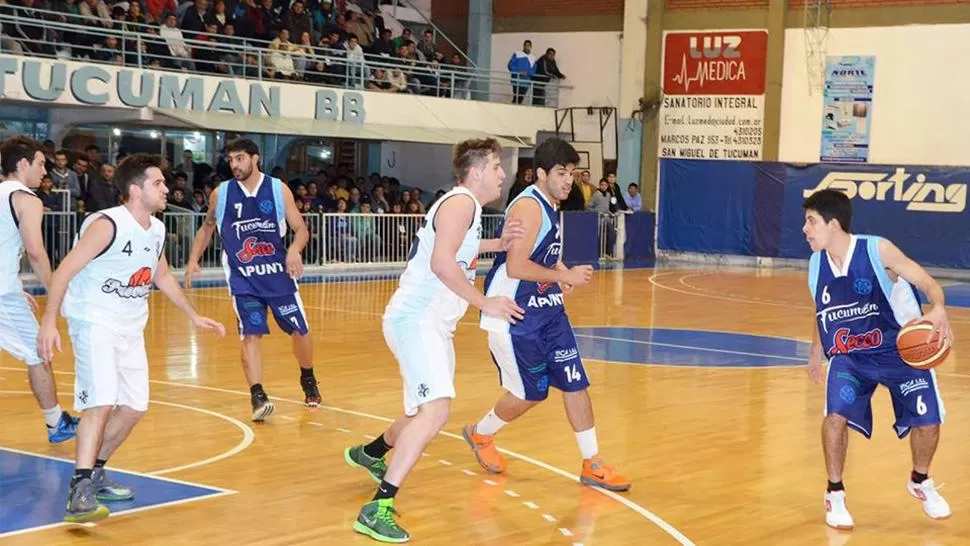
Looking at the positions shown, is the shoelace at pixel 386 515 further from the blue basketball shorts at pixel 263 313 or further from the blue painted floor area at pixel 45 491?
the blue basketball shorts at pixel 263 313

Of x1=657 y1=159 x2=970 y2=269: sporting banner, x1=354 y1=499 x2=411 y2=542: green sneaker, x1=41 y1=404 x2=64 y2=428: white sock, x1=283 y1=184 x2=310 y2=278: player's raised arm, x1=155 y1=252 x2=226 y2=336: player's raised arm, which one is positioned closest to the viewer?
Answer: x1=354 y1=499 x2=411 y2=542: green sneaker

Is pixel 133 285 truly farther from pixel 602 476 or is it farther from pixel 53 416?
pixel 602 476

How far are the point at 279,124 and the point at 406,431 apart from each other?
1709 centimetres

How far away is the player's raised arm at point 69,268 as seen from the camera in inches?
257

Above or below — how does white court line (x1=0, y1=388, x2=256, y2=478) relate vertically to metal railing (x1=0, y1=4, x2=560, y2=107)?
below

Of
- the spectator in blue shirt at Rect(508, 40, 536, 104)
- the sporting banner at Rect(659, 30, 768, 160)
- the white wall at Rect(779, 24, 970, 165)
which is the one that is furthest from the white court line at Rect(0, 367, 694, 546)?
the spectator in blue shirt at Rect(508, 40, 536, 104)

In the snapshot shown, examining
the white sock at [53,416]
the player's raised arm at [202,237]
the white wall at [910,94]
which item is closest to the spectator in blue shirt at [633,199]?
the white wall at [910,94]

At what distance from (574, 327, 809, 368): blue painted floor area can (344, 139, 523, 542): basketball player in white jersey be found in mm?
6843

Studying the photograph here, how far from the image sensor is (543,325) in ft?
25.2

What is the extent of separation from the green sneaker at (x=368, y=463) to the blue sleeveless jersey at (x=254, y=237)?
238 centimetres

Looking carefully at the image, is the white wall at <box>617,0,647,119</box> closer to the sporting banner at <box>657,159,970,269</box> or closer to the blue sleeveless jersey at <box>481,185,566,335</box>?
the sporting banner at <box>657,159,970,269</box>

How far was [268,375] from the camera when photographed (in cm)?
1188

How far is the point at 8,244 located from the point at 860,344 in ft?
16.5

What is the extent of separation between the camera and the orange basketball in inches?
265
